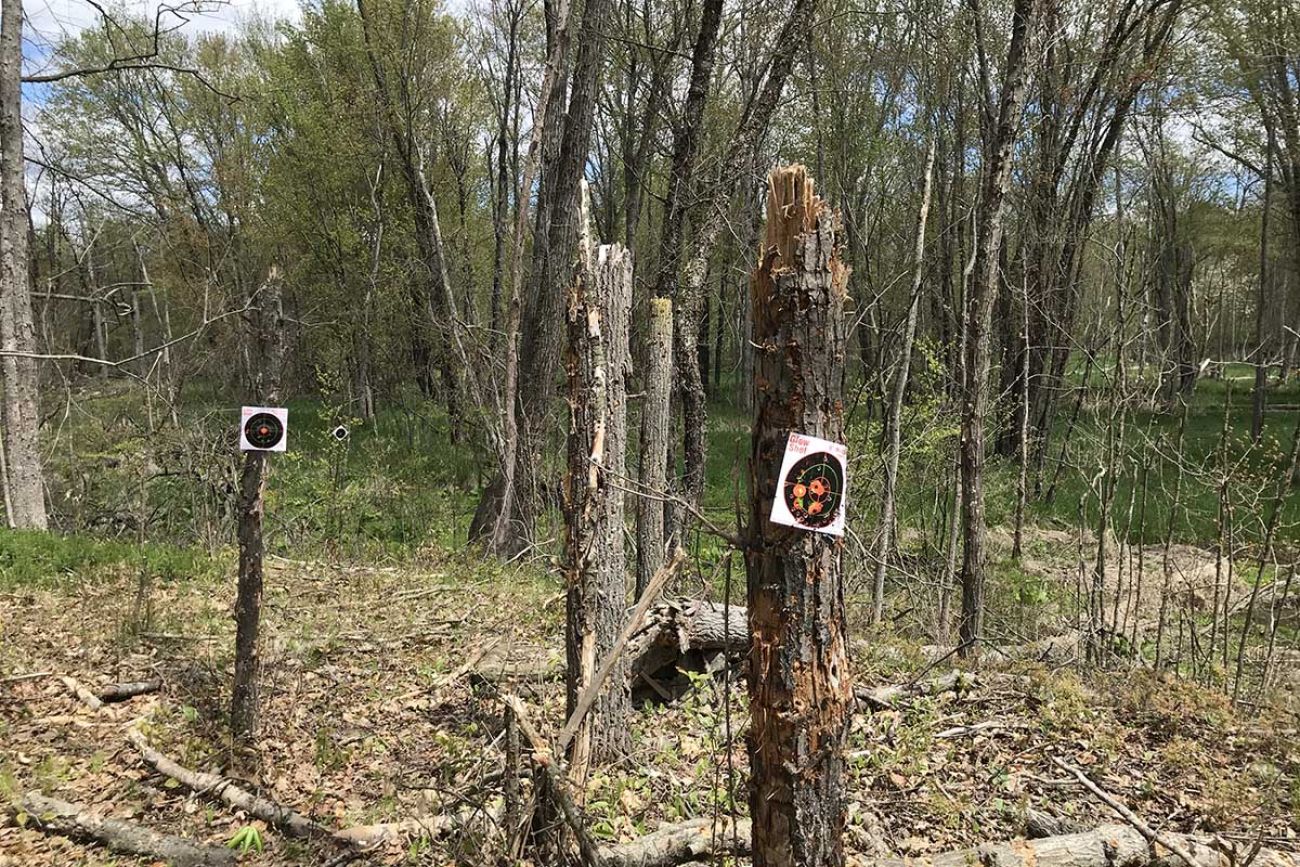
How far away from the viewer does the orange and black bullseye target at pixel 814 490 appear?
207cm

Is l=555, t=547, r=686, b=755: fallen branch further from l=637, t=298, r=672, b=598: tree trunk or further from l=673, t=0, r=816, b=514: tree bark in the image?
l=673, t=0, r=816, b=514: tree bark

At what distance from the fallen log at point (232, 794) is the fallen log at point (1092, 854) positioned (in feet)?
8.14

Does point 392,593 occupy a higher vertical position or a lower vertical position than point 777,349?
lower

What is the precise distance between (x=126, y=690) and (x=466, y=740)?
2.16m

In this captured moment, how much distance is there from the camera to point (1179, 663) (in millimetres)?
5590

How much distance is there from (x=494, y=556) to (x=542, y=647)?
2597 mm

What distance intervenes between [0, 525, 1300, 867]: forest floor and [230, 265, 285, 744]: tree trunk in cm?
23

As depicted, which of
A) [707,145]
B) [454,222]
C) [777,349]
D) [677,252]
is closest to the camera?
[777,349]

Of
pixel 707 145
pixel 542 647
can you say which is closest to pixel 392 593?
pixel 542 647

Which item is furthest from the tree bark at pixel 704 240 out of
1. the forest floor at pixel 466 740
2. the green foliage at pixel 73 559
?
the green foliage at pixel 73 559

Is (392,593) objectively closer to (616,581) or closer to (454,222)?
(616,581)

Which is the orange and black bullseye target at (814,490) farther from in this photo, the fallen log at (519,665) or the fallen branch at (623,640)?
the fallen log at (519,665)

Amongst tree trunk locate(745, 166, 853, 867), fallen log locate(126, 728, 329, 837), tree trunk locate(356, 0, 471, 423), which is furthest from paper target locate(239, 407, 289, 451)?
tree trunk locate(356, 0, 471, 423)

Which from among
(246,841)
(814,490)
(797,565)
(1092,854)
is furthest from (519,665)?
(814,490)
